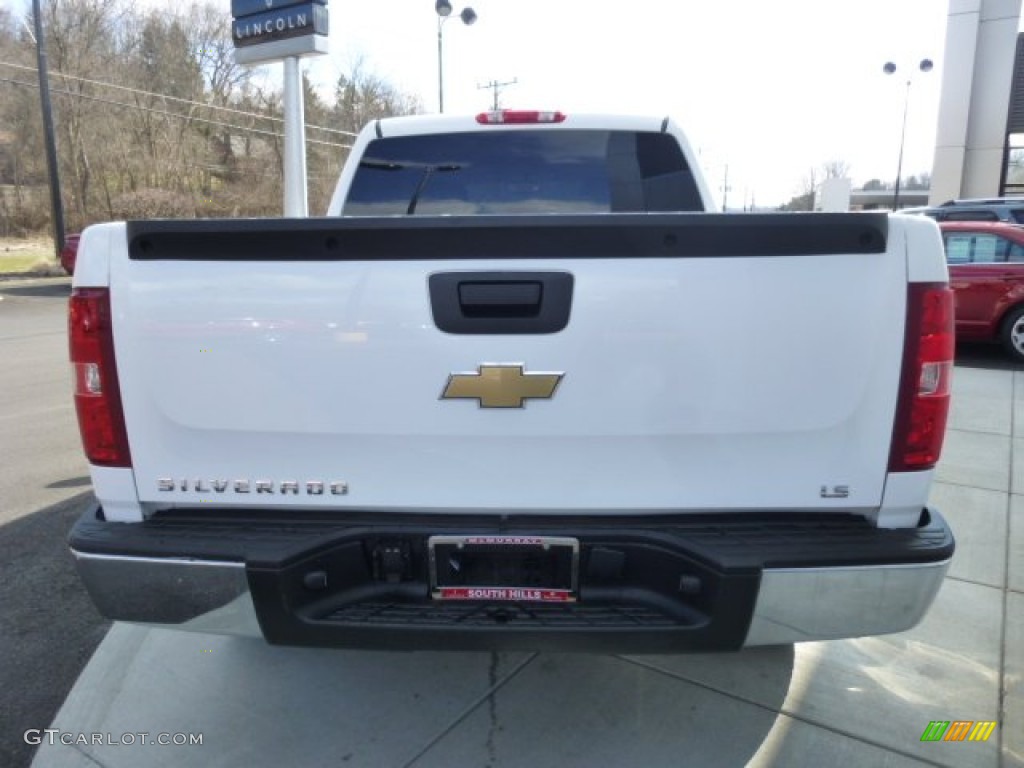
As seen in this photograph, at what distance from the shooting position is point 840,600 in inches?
77.2

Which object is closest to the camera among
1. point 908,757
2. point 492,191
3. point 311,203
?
point 908,757

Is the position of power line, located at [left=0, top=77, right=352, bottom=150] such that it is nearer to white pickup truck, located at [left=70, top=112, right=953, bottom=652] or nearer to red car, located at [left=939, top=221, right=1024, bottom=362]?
red car, located at [left=939, top=221, right=1024, bottom=362]

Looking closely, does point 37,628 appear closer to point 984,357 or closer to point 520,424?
point 520,424

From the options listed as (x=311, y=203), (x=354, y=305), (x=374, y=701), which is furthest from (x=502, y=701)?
(x=311, y=203)

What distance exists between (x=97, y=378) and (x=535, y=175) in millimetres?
2449

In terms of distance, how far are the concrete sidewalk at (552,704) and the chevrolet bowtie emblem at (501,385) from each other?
1.25m

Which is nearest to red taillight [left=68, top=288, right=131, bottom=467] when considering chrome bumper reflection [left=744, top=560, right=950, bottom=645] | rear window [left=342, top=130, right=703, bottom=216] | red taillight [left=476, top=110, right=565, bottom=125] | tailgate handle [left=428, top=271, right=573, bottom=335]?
tailgate handle [left=428, top=271, right=573, bottom=335]

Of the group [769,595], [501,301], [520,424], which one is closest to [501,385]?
[520,424]

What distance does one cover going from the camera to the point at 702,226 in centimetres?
192

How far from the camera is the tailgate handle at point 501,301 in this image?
1.94 meters

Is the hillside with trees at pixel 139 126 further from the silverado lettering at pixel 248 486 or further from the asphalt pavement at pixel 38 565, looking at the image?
the silverado lettering at pixel 248 486

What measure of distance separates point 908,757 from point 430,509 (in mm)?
1769

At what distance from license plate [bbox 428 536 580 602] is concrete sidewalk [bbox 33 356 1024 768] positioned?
73cm

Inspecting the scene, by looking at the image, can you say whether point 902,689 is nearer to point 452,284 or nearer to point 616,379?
point 616,379
